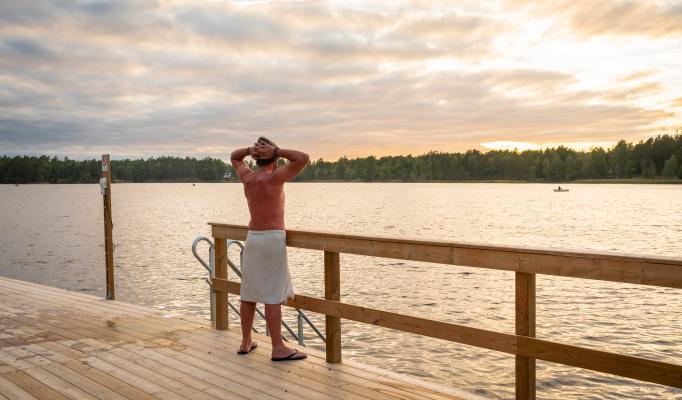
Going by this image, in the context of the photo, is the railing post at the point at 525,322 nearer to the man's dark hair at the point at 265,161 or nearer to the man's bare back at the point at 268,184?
the man's bare back at the point at 268,184

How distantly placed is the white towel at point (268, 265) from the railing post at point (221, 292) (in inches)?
48.8

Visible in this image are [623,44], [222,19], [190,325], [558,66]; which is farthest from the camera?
[558,66]

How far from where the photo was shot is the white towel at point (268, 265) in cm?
476

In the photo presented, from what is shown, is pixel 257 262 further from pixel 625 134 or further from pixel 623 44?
pixel 625 134

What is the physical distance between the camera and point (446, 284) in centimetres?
1934

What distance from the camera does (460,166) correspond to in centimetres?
16425

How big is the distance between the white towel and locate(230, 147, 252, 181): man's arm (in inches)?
21.7

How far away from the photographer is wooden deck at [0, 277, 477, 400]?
4.13 m

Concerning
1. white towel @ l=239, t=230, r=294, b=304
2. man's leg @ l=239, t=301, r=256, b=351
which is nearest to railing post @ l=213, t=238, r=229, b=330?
man's leg @ l=239, t=301, r=256, b=351

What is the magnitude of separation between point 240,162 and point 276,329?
1.56 meters

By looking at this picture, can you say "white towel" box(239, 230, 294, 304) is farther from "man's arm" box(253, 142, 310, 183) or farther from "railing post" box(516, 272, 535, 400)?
"railing post" box(516, 272, 535, 400)

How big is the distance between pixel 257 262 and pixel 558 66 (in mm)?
69341

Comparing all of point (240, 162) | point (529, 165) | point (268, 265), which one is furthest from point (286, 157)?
point (529, 165)

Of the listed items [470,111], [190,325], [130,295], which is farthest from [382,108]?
[190,325]
